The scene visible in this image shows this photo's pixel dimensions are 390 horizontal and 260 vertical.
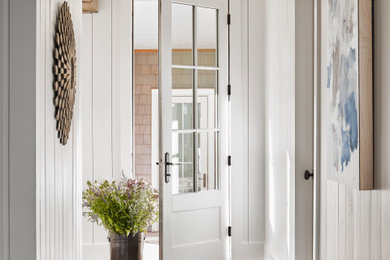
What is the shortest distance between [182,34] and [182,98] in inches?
22.4

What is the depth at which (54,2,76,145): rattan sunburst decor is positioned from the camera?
186 centimetres

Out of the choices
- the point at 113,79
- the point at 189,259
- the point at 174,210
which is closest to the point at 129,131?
the point at 113,79

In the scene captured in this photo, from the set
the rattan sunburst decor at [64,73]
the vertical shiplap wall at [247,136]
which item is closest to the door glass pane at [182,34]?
the vertical shiplap wall at [247,136]

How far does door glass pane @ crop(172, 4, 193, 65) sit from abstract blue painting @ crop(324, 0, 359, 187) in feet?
6.35

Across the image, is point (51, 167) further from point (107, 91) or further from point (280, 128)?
point (107, 91)

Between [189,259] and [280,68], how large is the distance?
184cm

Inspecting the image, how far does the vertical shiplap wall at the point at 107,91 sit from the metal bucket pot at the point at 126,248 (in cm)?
84

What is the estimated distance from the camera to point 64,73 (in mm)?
1977

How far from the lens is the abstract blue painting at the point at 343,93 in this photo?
189cm

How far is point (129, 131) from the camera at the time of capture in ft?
14.8

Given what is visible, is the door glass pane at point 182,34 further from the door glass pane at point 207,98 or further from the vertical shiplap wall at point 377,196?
the vertical shiplap wall at point 377,196
